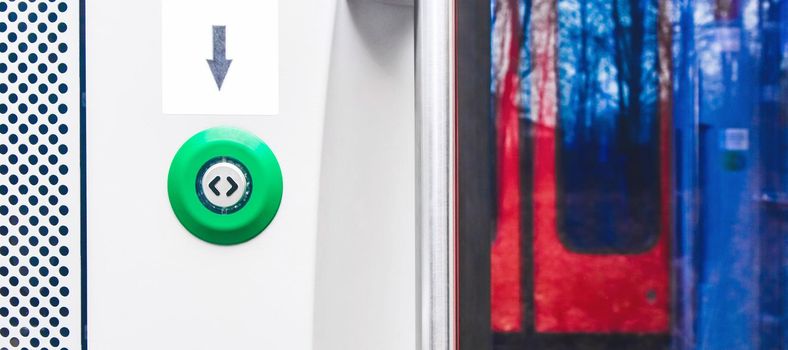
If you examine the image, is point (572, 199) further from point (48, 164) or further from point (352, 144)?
point (48, 164)

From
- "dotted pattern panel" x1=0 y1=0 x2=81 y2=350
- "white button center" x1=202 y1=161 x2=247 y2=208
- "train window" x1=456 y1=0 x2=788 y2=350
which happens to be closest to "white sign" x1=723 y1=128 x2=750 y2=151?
"train window" x1=456 y1=0 x2=788 y2=350

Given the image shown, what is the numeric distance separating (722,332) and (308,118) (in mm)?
672

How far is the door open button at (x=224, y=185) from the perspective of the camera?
1083mm

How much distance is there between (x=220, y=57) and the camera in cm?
108

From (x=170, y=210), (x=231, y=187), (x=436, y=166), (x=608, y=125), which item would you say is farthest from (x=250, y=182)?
(x=608, y=125)

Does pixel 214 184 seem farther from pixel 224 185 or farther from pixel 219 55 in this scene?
pixel 219 55

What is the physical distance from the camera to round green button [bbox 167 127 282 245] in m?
1.08

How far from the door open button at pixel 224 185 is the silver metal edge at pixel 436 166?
0.98ft

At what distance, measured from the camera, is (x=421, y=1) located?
96 centimetres

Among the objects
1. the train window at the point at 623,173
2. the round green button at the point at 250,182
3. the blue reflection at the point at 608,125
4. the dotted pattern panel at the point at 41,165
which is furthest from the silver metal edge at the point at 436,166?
the dotted pattern panel at the point at 41,165

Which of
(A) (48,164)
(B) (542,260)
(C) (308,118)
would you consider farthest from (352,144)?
(A) (48,164)

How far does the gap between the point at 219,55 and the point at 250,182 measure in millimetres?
204

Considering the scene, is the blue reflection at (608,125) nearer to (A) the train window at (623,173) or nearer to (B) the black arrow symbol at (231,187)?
(A) the train window at (623,173)

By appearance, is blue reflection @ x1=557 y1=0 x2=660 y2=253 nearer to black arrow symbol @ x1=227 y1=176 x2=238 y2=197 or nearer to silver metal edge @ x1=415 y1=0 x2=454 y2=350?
silver metal edge @ x1=415 y1=0 x2=454 y2=350
